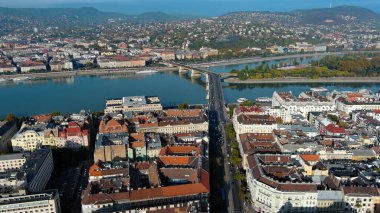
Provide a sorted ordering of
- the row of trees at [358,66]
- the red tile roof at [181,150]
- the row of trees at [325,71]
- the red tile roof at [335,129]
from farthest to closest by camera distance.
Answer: the row of trees at [358,66] < the row of trees at [325,71] < the red tile roof at [335,129] < the red tile roof at [181,150]

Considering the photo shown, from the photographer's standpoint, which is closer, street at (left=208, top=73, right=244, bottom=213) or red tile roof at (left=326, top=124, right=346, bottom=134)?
street at (left=208, top=73, right=244, bottom=213)

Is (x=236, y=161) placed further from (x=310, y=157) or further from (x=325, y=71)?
(x=325, y=71)

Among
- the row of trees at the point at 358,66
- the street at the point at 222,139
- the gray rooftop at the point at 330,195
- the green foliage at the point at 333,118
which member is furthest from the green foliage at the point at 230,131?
the row of trees at the point at 358,66

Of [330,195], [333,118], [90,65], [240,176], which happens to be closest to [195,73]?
[90,65]

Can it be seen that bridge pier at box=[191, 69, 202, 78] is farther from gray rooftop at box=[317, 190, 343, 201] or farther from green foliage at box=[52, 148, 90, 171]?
gray rooftop at box=[317, 190, 343, 201]

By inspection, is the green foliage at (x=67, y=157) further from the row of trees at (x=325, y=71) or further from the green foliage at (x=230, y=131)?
the row of trees at (x=325, y=71)

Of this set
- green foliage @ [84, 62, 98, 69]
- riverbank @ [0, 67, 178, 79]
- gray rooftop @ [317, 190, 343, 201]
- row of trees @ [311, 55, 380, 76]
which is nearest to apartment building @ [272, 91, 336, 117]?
gray rooftop @ [317, 190, 343, 201]
